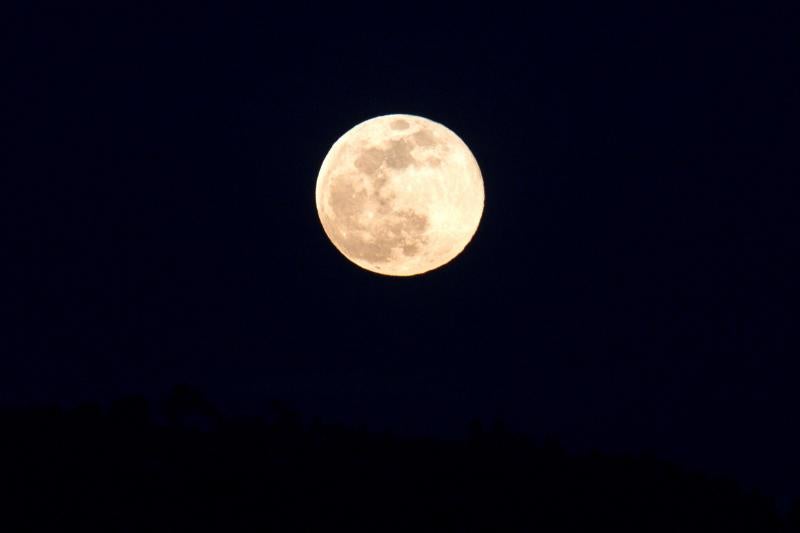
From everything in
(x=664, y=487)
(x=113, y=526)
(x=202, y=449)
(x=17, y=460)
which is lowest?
(x=113, y=526)

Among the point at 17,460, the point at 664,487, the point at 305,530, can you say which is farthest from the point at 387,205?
the point at 664,487

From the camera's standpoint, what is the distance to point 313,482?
2122 cm

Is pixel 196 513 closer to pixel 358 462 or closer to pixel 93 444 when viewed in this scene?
pixel 93 444

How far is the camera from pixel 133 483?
19516mm

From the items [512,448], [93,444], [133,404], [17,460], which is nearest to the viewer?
[17,460]

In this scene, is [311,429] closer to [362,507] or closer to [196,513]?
[362,507]

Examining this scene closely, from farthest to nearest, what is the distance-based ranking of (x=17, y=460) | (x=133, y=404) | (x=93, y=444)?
(x=133, y=404)
(x=93, y=444)
(x=17, y=460)

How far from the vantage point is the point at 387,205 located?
62.0 ft

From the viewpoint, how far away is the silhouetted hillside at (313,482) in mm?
18812

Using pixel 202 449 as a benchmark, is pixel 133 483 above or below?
below

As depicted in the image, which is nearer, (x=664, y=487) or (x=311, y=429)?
(x=311, y=429)

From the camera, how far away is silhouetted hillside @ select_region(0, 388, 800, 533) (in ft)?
61.7

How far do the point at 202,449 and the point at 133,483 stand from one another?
2.17m

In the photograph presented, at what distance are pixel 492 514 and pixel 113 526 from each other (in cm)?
719
